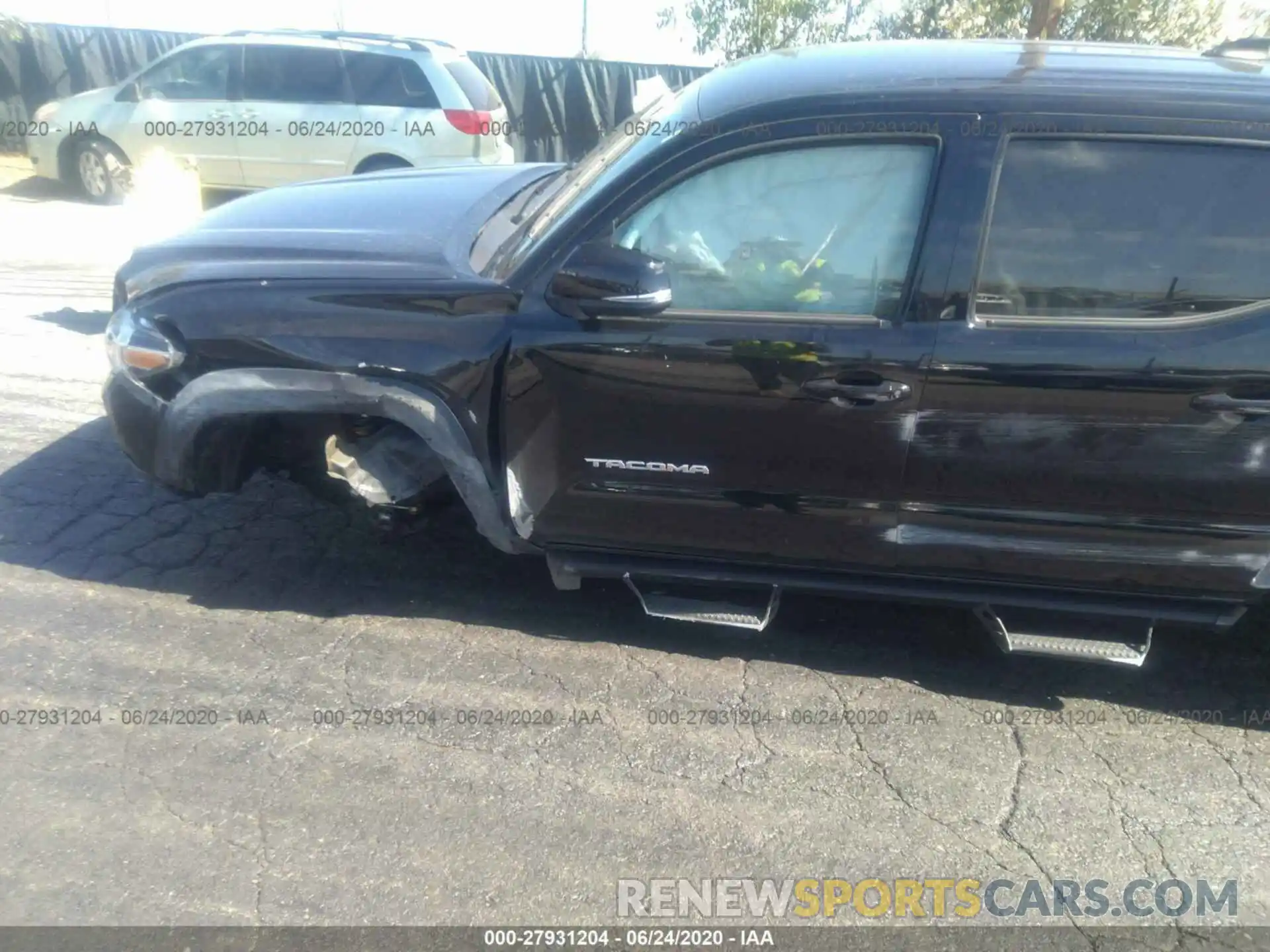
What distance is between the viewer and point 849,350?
2.79m

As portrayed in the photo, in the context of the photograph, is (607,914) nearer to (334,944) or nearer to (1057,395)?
(334,944)

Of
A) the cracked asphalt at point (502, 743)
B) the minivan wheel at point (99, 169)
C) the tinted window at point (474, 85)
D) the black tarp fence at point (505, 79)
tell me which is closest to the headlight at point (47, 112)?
the minivan wheel at point (99, 169)

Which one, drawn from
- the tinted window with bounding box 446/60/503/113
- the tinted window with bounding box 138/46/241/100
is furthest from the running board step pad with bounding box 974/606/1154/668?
the tinted window with bounding box 138/46/241/100

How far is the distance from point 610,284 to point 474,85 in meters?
8.36

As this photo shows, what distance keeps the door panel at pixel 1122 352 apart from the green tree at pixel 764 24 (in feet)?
43.0

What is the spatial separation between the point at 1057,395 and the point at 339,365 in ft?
6.86

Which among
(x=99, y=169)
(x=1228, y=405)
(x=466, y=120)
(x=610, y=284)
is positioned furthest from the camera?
(x=99, y=169)

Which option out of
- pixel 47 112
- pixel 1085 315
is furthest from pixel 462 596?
Answer: pixel 47 112

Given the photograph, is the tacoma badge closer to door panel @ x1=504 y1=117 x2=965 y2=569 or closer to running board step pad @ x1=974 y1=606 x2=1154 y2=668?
door panel @ x1=504 y1=117 x2=965 y2=569

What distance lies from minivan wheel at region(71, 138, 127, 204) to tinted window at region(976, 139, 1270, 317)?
1049 centimetres

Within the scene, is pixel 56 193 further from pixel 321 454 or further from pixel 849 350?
pixel 849 350

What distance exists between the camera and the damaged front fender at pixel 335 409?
3.03m

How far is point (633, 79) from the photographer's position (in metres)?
13.4

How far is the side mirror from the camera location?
2770 millimetres
